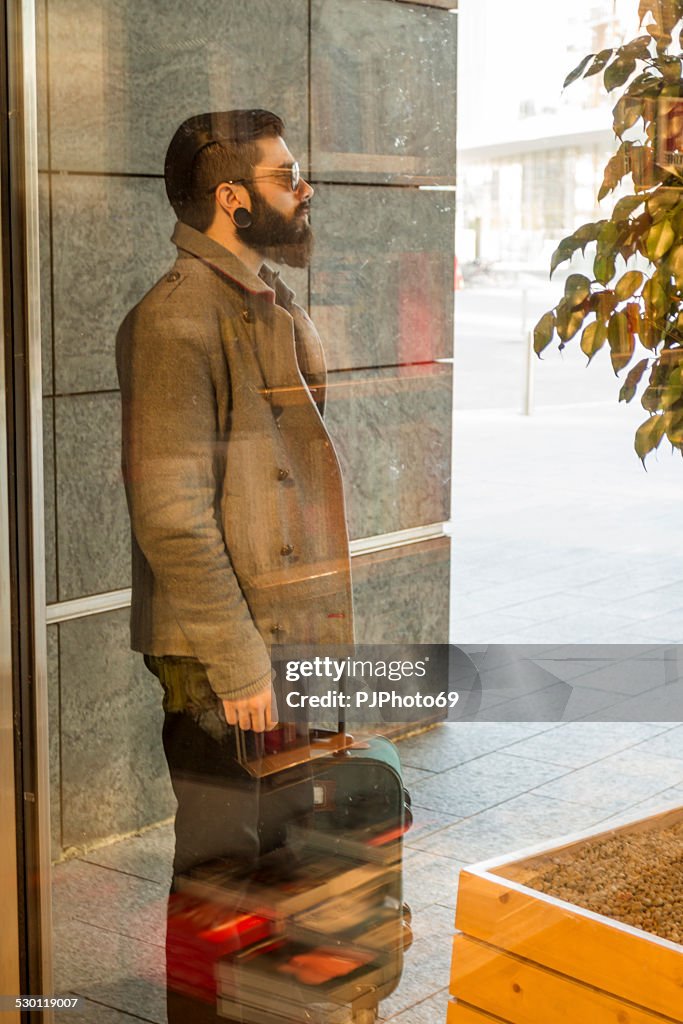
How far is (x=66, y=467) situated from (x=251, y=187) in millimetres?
661

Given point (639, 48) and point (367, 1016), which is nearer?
point (639, 48)

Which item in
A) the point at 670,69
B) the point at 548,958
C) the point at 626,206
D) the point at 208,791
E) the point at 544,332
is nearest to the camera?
the point at 670,69

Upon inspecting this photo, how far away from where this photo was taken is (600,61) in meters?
1.88

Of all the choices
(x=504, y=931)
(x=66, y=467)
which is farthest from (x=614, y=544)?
(x=66, y=467)

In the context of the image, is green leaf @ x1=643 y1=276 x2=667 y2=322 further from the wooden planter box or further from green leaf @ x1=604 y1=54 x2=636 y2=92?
the wooden planter box

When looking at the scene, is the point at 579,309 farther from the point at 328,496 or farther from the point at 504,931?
the point at 504,931

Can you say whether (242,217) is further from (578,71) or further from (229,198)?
(578,71)

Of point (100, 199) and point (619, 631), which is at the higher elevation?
point (100, 199)

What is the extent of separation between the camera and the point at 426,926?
7.87 ft

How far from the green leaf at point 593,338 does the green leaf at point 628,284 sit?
52 millimetres

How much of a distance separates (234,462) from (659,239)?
0.84m

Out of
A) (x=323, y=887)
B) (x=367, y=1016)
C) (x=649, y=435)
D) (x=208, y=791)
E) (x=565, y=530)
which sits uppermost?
(x=649, y=435)

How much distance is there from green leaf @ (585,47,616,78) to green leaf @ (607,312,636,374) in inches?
13.1

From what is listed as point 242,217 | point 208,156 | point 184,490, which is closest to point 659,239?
point 242,217
